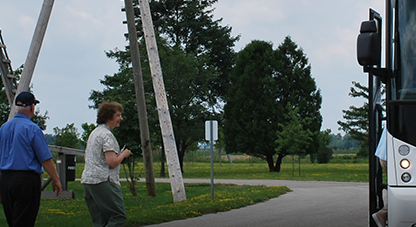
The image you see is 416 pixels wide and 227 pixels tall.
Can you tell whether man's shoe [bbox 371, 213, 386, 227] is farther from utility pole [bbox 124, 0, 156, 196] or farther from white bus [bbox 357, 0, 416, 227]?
utility pole [bbox 124, 0, 156, 196]

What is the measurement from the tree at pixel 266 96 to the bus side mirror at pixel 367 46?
38.9 meters

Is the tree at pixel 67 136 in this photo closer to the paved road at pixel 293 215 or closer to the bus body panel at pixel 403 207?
the paved road at pixel 293 215

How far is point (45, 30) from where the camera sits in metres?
13.6

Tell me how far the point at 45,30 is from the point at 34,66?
2.70ft

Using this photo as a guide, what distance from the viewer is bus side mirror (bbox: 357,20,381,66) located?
617cm

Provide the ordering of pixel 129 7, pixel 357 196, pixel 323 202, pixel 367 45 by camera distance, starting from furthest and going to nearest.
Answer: pixel 357 196 < pixel 129 7 < pixel 323 202 < pixel 367 45

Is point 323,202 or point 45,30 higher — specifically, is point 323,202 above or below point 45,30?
below

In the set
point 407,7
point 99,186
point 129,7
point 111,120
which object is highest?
point 129,7

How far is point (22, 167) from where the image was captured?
6211mm

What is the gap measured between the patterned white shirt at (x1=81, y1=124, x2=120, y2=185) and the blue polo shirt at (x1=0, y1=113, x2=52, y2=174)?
59 cm

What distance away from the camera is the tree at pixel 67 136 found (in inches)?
2279

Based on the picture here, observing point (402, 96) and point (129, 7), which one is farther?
point (129, 7)

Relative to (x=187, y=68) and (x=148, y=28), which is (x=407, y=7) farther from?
(x=187, y=68)

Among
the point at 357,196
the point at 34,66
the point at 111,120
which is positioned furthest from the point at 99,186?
the point at 357,196
